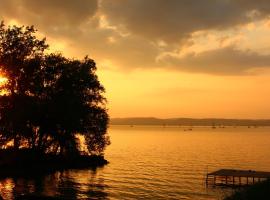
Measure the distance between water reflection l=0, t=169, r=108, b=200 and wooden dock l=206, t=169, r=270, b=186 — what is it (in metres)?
19.4

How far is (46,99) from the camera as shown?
7125 centimetres

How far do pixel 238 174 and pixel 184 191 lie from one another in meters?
13.5

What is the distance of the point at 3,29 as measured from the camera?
216 feet

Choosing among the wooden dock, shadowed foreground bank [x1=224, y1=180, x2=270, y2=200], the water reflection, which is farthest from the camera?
the wooden dock

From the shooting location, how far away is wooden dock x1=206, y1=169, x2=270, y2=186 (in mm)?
64500

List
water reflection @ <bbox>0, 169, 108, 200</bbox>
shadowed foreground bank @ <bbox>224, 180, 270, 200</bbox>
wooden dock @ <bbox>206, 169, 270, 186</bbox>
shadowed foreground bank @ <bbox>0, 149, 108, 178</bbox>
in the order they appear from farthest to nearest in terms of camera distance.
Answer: shadowed foreground bank @ <bbox>0, 149, 108, 178</bbox>, wooden dock @ <bbox>206, 169, 270, 186</bbox>, water reflection @ <bbox>0, 169, 108, 200</bbox>, shadowed foreground bank @ <bbox>224, 180, 270, 200</bbox>

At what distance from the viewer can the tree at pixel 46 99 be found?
65812mm

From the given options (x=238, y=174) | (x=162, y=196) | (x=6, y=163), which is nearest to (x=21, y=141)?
(x=6, y=163)

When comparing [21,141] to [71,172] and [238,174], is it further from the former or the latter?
[238,174]

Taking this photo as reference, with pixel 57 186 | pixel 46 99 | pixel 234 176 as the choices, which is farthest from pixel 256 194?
pixel 46 99

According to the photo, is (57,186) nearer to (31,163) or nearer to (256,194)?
(31,163)

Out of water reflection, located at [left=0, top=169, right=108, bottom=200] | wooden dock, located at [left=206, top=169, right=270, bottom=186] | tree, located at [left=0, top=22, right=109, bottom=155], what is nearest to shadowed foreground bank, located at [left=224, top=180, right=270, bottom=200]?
water reflection, located at [left=0, top=169, right=108, bottom=200]

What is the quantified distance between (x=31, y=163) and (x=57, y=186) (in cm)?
1624

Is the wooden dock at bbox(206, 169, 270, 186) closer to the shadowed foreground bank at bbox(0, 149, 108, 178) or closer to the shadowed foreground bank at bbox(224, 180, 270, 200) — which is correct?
the shadowed foreground bank at bbox(224, 180, 270, 200)
